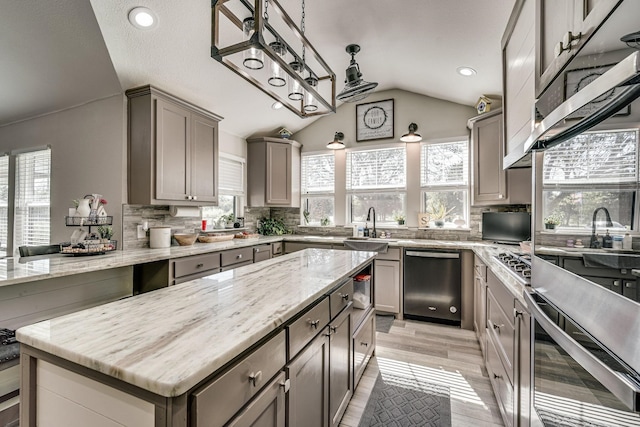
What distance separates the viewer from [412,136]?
4246mm

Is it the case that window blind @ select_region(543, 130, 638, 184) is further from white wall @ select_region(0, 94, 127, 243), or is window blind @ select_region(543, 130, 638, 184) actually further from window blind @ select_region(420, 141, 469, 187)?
white wall @ select_region(0, 94, 127, 243)

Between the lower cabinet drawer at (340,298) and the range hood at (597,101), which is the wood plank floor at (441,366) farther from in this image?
the range hood at (597,101)

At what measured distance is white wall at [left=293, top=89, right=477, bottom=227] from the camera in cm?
428

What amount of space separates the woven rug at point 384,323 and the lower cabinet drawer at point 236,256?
5.99 ft

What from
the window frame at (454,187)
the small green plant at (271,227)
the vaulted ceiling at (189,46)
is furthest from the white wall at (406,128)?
the small green plant at (271,227)

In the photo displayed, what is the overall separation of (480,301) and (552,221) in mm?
2095

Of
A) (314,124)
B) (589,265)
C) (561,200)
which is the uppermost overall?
(314,124)

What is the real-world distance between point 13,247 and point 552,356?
6.24 meters

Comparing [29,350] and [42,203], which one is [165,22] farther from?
[42,203]

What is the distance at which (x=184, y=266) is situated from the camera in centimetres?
304

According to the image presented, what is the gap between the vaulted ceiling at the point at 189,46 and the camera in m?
2.44

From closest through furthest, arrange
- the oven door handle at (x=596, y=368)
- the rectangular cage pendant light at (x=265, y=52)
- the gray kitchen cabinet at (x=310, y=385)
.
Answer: the oven door handle at (x=596, y=368), the gray kitchen cabinet at (x=310, y=385), the rectangular cage pendant light at (x=265, y=52)

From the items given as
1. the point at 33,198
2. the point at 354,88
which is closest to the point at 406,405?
the point at 354,88

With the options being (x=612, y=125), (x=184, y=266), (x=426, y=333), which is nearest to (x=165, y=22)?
(x=184, y=266)
